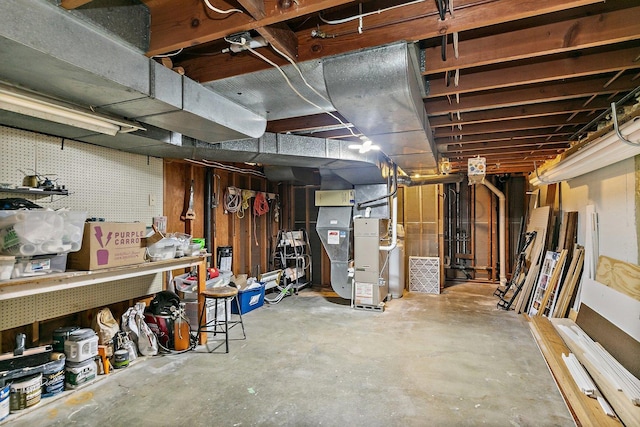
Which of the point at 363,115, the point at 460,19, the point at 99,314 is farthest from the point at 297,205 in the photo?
the point at 460,19

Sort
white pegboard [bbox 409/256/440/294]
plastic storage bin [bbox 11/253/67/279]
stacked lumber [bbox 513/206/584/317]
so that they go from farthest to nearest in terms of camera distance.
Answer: white pegboard [bbox 409/256/440/294]
stacked lumber [bbox 513/206/584/317]
plastic storage bin [bbox 11/253/67/279]

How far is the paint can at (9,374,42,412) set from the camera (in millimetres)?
2244

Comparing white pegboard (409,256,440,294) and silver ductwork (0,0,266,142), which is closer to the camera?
silver ductwork (0,0,266,142)

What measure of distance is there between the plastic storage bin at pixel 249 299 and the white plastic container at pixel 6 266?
276 centimetres

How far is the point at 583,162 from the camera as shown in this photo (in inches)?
121

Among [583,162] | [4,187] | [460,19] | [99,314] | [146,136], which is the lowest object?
[99,314]

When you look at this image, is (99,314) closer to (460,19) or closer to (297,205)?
(460,19)

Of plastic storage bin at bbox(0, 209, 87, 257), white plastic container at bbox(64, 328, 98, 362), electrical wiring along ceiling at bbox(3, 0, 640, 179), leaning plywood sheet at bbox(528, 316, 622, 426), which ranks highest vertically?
electrical wiring along ceiling at bbox(3, 0, 640, 179)

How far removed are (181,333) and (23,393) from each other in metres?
1.22

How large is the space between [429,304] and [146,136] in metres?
4.46

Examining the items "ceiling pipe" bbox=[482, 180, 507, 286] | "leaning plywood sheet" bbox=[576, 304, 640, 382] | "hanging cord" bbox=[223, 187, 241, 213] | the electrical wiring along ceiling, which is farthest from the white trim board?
"hanging cord" bbox=[223, 187, 241, 213]

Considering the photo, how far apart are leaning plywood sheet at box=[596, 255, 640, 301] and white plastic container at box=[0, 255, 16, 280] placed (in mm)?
4305

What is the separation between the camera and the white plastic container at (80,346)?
2568mm

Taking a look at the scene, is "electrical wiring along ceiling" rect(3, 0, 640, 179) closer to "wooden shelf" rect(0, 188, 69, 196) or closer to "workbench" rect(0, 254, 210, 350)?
"wooden shelf" rect(0, 188, 69, 196)
